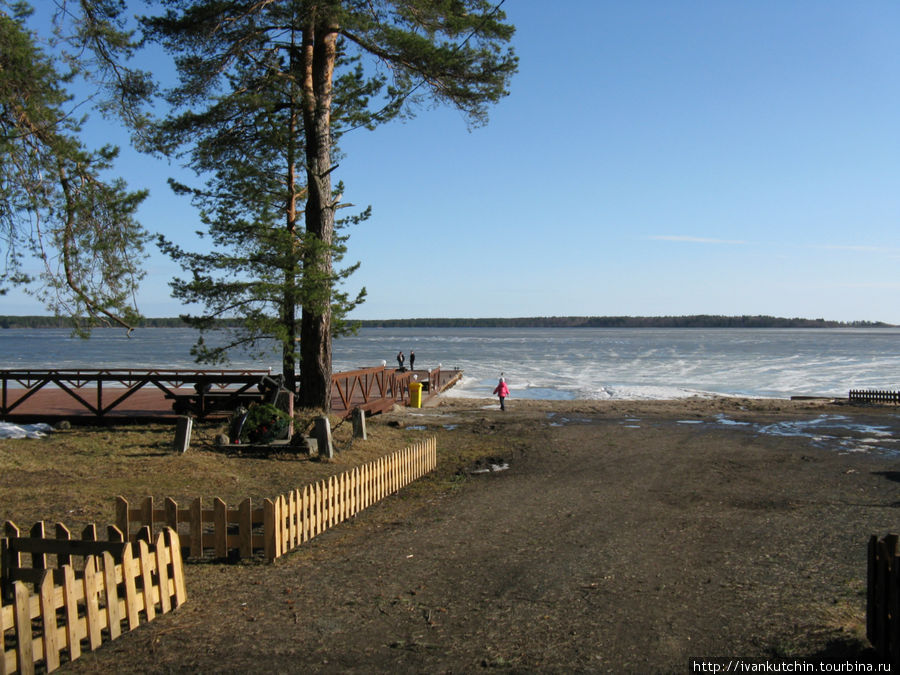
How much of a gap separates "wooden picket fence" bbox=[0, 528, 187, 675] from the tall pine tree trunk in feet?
31.8

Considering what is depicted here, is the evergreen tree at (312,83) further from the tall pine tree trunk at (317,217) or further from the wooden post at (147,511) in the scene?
the wooden post at (147,511)

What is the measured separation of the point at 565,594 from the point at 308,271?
1028 centimetres

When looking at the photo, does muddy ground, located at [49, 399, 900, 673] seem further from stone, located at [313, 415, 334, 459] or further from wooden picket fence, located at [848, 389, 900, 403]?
wooden picket fence, located at [848, 389, 900, 403]

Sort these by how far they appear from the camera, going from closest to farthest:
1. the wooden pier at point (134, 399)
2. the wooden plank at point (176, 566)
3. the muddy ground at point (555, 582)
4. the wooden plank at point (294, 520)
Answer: the muddy ground at point (555, 582) < the wooden plank at point (176, 566) < the wooden plank at point (294, 520) < the wooden pier at point (134, 399)

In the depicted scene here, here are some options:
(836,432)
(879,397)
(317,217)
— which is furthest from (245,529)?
(879,397)

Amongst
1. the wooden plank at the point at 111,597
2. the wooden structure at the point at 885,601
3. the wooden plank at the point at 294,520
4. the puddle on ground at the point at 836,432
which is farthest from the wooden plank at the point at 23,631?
the puddle on ground at the point at 836,432

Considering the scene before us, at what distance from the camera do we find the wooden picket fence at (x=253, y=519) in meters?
7.31

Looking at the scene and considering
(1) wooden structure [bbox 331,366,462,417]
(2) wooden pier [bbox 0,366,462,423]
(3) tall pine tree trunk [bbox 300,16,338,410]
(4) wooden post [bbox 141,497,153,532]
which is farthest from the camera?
(1) wooden structure [bbox 331,366,462,417]

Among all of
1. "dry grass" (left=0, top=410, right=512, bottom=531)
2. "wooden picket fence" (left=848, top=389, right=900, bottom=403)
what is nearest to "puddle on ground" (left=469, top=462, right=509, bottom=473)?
"dry grass" (left=0, top=410, right=512, bottom=531)

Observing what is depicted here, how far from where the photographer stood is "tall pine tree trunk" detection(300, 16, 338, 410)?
15.3 m

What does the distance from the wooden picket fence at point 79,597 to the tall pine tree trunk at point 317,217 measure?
9680 millimetres

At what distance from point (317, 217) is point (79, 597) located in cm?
1262

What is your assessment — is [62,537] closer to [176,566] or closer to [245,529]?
[176,566]

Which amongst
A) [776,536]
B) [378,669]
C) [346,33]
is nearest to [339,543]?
[378,669]
